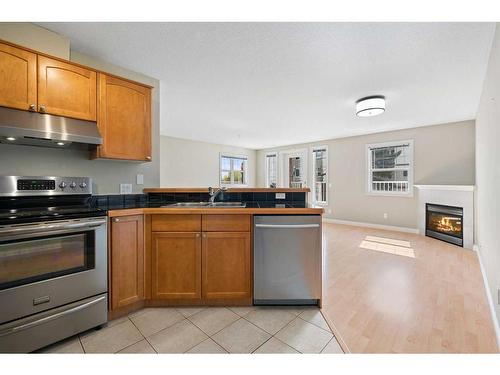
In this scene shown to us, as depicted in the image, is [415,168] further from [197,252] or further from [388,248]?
[197,252]

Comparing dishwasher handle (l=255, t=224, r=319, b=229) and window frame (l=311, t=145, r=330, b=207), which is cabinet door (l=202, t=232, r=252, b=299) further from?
window frame (l=311, t=145, r=330, b=207)

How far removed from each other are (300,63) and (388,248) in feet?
10.9

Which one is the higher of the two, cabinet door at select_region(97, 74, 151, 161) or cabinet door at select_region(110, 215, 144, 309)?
cabinet door at select_region(97, 74, 151, 161)

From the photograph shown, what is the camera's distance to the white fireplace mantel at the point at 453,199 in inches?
146

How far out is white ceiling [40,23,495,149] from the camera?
1746 mm

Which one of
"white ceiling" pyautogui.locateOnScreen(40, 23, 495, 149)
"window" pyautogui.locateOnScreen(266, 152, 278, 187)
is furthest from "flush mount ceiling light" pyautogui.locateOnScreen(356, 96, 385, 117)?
"window" pyautogui.locateOnScreen(266, 152, 278, 187)

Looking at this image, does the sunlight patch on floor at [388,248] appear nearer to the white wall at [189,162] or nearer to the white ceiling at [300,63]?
the white ceiling at [300,63]

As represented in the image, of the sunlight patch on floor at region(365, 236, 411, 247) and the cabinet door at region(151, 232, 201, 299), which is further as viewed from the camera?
the sunlight patch on floor at region(365, 236, 411, 247)

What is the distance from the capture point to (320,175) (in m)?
6.55

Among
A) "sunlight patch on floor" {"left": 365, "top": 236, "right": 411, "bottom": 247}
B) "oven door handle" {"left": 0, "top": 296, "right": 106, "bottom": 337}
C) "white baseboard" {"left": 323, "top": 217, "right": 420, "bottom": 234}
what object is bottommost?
"sunlight patch on floor" {"left": 365, "top": 236, "right": 411, "bottom": 247}

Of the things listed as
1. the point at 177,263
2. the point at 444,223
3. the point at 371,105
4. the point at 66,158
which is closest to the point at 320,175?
the point at 444,223

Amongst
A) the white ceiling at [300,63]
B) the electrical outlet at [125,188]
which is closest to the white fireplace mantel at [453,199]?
the white ceiling at [300,63]

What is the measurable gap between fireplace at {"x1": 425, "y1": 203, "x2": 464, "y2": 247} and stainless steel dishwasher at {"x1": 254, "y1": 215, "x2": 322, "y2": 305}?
3.67m
